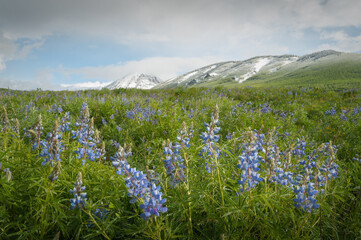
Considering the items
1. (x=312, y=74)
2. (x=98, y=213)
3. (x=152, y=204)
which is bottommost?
(x=98, y=213)

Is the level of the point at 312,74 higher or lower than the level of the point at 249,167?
higher

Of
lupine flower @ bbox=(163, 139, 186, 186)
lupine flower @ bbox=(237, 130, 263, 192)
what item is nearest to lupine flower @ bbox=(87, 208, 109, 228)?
lupine flower @ bbox=(163, 139, 186, 186)

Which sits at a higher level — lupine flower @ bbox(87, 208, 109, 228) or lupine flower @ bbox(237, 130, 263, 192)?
lupine flower @ bbox(237, 130, 263, 192)

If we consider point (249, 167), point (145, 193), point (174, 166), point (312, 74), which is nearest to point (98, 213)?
point (145, 193)

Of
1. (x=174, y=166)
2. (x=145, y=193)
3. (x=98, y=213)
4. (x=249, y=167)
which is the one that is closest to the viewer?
(x=145, y=193)

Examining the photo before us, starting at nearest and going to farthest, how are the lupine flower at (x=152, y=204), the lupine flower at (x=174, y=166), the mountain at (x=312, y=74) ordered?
the lupine flower at (x=152, y=204)
the lupine flower at (x=174, y=166)
the mountain at (x=312, y=74)

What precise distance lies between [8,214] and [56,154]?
775mm

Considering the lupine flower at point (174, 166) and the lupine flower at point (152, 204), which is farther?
the lupine flower at point (174, 166)

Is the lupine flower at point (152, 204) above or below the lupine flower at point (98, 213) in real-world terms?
above

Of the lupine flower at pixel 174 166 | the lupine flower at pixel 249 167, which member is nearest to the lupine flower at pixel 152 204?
the lupine flower at pixel 174 166

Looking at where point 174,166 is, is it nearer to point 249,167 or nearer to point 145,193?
point 145,193

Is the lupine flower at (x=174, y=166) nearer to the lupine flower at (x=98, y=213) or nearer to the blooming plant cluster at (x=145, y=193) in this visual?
the blooming plant cluster at (x=145, y=193)

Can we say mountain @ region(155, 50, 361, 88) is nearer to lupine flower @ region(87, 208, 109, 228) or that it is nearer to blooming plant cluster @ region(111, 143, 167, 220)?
lupine flower @ region(87, 208, 109, 228)

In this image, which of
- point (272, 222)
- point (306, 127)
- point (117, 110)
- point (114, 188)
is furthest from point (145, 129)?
point (306, 127)
